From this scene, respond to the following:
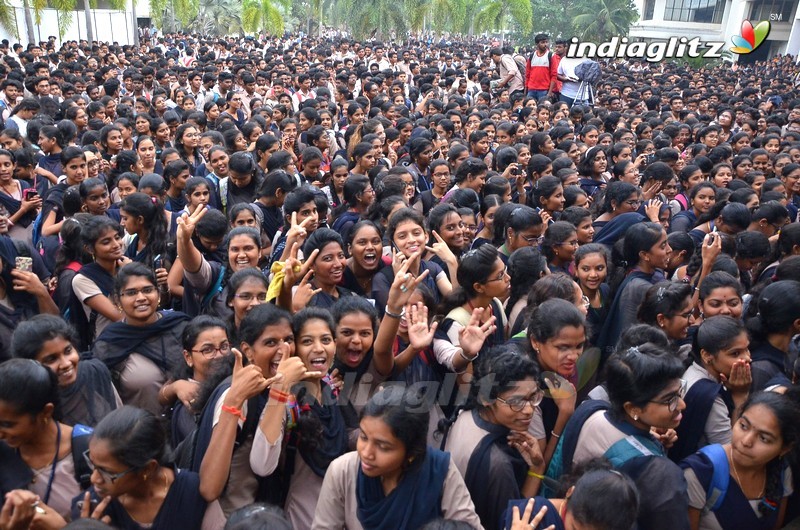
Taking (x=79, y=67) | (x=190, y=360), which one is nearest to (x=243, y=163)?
(x=190, y=360)

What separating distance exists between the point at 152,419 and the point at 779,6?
37.7 meters

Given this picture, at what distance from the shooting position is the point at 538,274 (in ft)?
12.3

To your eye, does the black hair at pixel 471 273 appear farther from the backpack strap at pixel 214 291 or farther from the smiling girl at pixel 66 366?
the smiling girl at pixel 66 366

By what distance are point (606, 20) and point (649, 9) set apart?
22.1 ft

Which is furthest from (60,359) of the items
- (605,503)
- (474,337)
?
(605,503)

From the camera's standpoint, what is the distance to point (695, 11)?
124 ft

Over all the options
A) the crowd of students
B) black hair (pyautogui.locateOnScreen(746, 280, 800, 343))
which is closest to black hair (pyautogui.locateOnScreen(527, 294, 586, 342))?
the crowd of students

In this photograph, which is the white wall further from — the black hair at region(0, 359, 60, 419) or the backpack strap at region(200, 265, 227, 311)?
the black hair at region(0, 359, 60, 419)

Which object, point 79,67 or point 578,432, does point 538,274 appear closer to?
point 578,432

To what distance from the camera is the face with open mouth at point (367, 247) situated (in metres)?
4.01

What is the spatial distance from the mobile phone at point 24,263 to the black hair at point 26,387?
178 cm

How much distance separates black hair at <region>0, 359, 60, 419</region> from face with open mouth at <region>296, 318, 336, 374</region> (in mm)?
937

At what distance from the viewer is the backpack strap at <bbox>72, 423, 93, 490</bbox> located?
2.34 metres
